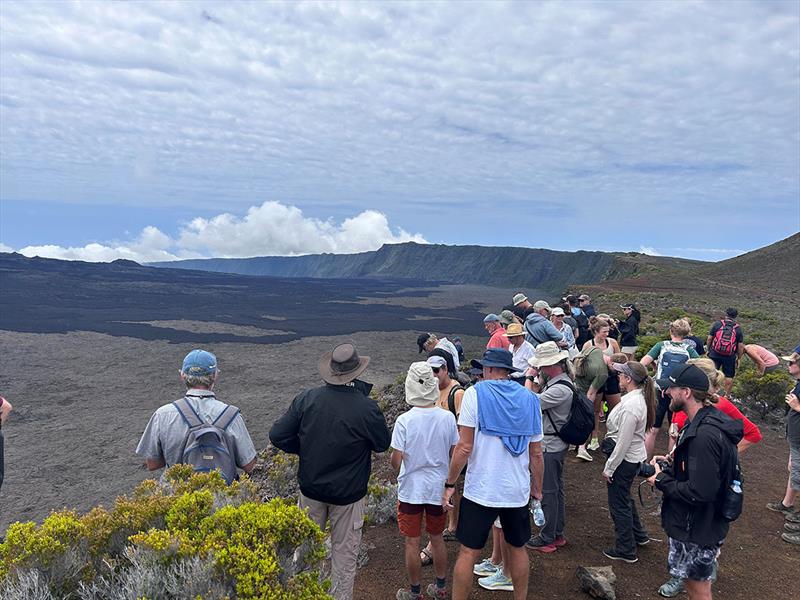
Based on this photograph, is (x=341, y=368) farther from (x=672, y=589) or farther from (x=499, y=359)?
(x=672, y=589)

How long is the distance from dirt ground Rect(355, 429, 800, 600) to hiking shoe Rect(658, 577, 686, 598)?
0.21 feet

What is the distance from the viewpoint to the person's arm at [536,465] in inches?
131

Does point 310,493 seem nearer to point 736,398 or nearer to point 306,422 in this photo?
point 306,422

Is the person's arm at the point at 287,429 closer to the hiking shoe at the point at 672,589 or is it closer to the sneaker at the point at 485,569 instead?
the sneaker at the point at 485,569

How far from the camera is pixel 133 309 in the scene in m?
52.0

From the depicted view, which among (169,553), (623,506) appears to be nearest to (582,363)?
(623,506)

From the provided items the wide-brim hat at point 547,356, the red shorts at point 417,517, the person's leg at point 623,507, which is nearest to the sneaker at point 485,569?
the red shorts at point 417,517

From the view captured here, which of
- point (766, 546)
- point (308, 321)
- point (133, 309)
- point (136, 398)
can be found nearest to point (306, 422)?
point (766, 546)

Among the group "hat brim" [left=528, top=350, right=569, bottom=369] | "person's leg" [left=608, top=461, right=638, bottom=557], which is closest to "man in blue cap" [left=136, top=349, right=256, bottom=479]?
"hat brim" [left=528, top=350, right=569, bottom=369]

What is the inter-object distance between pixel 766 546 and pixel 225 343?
3188cm

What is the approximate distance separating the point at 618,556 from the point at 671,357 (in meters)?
2.32

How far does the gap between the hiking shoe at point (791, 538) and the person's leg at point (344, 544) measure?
4.30m

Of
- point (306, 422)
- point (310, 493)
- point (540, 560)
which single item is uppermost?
point (306, 422)

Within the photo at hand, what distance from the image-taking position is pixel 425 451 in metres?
3.51
